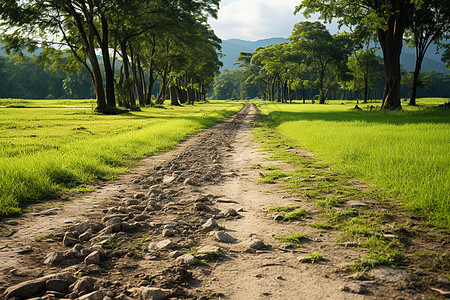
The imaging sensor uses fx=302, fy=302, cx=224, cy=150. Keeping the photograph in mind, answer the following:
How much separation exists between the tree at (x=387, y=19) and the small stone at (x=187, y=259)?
21.2m

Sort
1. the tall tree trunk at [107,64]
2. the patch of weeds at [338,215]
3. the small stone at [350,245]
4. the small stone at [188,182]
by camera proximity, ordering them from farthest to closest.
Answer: the tall tree trunk at [107,64]
the small stone at [188,182]
the patch of weeds at [338,215]
the small stone at [350,245]

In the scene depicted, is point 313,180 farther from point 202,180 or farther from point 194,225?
point 194,225

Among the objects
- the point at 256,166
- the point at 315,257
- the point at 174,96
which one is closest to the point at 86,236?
the point at 315,257

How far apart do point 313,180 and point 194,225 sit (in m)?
2.79

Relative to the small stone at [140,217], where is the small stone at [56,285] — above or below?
above

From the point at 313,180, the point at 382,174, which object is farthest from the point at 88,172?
the point at 382,174

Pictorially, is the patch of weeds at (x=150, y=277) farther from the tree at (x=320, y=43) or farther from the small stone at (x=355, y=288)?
the tree at (x=320, y=43)

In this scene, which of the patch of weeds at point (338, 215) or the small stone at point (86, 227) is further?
the patch of weeds at point (338, 215)

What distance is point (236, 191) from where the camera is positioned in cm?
514

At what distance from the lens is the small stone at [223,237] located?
3.20 metres

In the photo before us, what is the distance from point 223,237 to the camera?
3.23 metres

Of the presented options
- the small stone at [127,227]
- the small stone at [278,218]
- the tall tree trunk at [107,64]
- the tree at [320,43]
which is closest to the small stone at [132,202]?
the small stone at [127,227]

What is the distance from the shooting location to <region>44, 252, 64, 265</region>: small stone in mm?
2699

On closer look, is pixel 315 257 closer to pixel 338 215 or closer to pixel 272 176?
pixel 338 215
